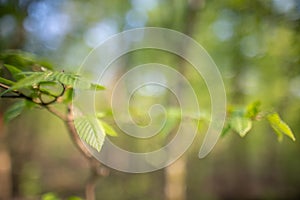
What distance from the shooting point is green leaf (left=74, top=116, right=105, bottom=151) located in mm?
562

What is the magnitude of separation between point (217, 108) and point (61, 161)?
674 cm

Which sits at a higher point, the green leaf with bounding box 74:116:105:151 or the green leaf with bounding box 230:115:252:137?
the green leaf with bounding box 230:115:252:137

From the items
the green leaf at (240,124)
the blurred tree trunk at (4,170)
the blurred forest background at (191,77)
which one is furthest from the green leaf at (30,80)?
the blurred tree trunk at (4,170)

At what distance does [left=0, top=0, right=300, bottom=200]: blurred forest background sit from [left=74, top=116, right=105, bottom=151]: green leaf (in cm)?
70

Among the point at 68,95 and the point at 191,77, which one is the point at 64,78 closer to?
the point at 68,95

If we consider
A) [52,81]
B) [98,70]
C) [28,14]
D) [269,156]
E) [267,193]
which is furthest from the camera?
[269,156]

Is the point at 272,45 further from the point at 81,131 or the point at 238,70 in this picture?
the point at 81,131

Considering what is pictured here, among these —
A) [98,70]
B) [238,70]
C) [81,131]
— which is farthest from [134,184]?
[81,131]

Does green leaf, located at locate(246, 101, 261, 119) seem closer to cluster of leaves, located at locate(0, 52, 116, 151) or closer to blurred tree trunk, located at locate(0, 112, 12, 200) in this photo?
cluster of leaves, located at locate(0, 52, 116, 151)

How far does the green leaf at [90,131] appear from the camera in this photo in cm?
56

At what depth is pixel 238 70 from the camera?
148 inches

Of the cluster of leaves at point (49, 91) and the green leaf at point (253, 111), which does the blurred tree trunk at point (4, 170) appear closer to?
the cluster of leaves at point (49, 91)

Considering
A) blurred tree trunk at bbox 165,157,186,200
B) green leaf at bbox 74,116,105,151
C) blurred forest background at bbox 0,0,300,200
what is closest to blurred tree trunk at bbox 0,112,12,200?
blurred forest background at bbox 0,0,300,200

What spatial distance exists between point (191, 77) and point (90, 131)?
123 inches
